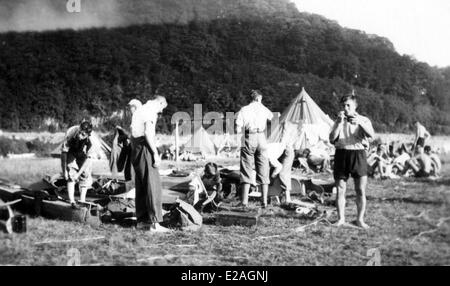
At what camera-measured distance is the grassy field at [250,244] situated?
11.1ft

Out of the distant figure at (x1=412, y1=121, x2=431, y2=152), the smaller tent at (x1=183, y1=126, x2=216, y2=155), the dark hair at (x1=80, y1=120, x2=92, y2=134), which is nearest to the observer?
the dark hair at (x1=80, y1=120, x2=92, y2=134)

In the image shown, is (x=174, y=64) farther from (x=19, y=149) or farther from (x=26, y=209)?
(x=26, y=209)

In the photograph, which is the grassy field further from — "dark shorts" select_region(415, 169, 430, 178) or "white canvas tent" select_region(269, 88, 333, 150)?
"white canvas tent" select_region(269, 88, 333, 150)

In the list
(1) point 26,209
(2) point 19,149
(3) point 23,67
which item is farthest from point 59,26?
(2) point 19,149

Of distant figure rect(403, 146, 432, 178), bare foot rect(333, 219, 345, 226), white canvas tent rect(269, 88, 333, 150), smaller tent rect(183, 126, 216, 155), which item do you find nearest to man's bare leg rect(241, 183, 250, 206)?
bare foot rect(333, 219, 345, 226)

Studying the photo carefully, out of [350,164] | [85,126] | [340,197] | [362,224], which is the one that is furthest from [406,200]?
[85,126]

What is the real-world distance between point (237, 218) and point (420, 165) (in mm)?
5844

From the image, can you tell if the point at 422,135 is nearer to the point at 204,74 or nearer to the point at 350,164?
the point at 350,164

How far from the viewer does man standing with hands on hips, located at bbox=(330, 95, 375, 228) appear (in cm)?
425

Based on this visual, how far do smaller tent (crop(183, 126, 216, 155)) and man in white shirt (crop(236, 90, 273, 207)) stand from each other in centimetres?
1299

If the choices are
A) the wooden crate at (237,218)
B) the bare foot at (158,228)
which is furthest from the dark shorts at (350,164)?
the bare foot at (158,228)

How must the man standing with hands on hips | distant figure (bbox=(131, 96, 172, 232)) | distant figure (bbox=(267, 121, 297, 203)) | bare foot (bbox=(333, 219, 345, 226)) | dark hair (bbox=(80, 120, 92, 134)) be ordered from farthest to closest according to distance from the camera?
distant figure (bbox=(267, 121, 297, 203)), dark hair (bbox=(80, 120, 92, 134)), bare foot (bbox=(333, 219, 345, 226)), distant figure (bbox=(131, 96, 172, 232)), the man standing with hands on hips

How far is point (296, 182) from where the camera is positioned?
654cm
